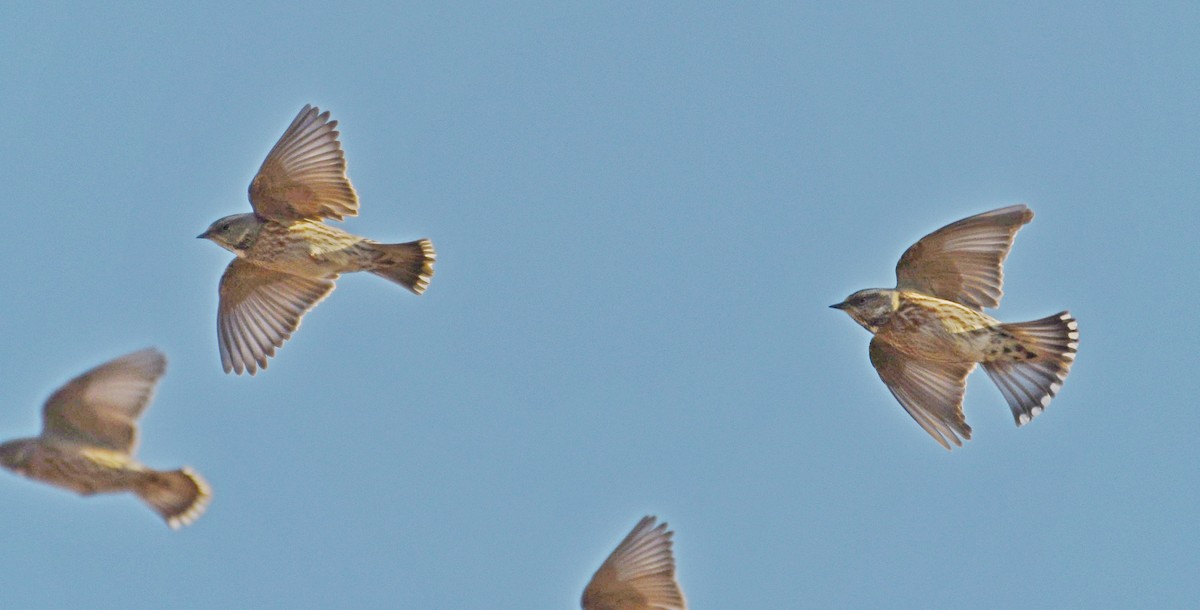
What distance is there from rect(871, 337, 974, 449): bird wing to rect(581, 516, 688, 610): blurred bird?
8.70 feet

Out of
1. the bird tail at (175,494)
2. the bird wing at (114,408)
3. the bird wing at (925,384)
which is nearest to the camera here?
the bird tail at (175,494)

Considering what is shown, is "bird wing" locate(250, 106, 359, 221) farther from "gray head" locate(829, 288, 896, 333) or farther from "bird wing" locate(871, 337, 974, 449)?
"bird wing" locate(871, 337, 974, 449)

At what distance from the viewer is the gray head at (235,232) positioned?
591 inches

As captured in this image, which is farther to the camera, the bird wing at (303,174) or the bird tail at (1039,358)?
the bird wing at (303,174)

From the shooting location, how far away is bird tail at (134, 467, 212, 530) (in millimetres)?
12094

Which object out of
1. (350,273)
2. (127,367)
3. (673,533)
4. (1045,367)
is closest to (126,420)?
(127,367)

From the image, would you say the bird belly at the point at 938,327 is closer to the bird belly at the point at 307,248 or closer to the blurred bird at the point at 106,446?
the bird belly at the point at 307,248

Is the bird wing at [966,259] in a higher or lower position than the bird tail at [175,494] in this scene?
higher

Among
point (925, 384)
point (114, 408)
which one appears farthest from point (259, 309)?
point (925, 384)

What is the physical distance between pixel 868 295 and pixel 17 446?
6930mm

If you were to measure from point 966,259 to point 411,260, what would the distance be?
4.81 meters

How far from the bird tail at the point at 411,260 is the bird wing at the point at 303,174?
0.70 m

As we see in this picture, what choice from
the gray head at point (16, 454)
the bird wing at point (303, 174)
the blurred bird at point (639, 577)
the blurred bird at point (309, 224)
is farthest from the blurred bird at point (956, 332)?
the gray head at point (16, 454)

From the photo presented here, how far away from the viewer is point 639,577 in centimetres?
1386
